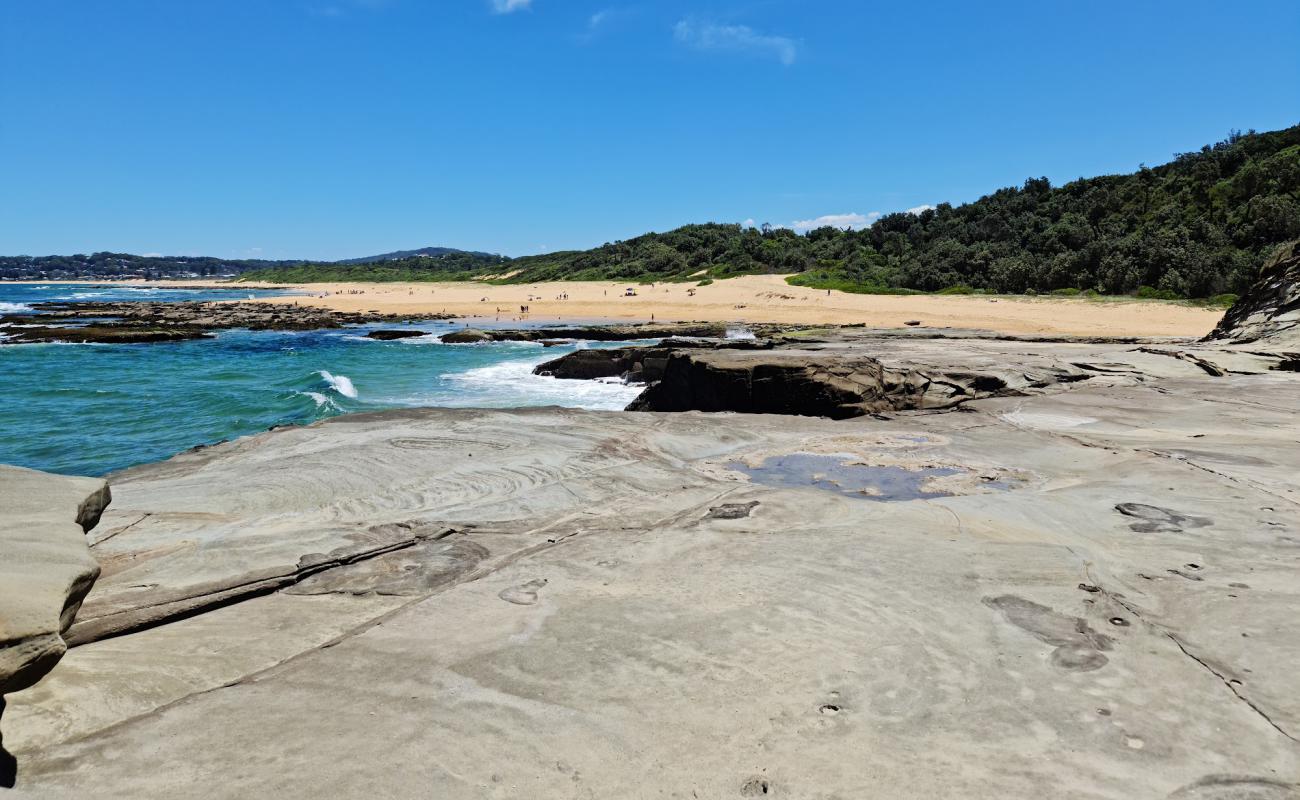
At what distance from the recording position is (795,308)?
149 ft

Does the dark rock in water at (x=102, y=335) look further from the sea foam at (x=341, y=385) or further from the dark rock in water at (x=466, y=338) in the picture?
the sea foam at (x=341, y=385)

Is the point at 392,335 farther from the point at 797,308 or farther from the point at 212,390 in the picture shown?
the point at 797,308

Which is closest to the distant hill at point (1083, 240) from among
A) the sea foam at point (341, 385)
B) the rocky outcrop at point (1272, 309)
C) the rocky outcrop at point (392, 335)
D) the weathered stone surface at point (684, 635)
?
the rocky outcrop at point (1272, 309)

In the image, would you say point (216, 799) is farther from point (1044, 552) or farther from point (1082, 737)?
point (1044, 552)

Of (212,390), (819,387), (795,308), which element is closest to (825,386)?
(819,387)

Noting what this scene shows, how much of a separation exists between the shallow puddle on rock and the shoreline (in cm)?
2221

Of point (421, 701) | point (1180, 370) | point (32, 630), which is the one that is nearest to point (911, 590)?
point (421, 701)

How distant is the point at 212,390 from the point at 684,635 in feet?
73.4

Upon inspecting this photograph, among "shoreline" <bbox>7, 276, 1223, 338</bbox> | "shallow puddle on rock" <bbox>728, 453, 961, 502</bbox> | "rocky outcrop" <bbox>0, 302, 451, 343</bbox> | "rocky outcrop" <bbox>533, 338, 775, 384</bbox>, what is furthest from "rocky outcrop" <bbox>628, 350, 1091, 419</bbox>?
"rocky outcrop" <bbox>0, 302, 451, 343</bbox>

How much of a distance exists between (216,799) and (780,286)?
2265 inches

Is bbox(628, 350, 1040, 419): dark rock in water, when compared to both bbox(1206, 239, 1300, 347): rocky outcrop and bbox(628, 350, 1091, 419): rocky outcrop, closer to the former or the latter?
bbox(628, 350, 1091, 419): rocky outcrop

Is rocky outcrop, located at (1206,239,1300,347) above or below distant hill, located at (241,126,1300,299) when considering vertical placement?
below

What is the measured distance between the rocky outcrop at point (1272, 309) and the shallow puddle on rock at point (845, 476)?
12.2 metres

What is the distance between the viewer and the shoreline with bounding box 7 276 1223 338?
1183 inches
